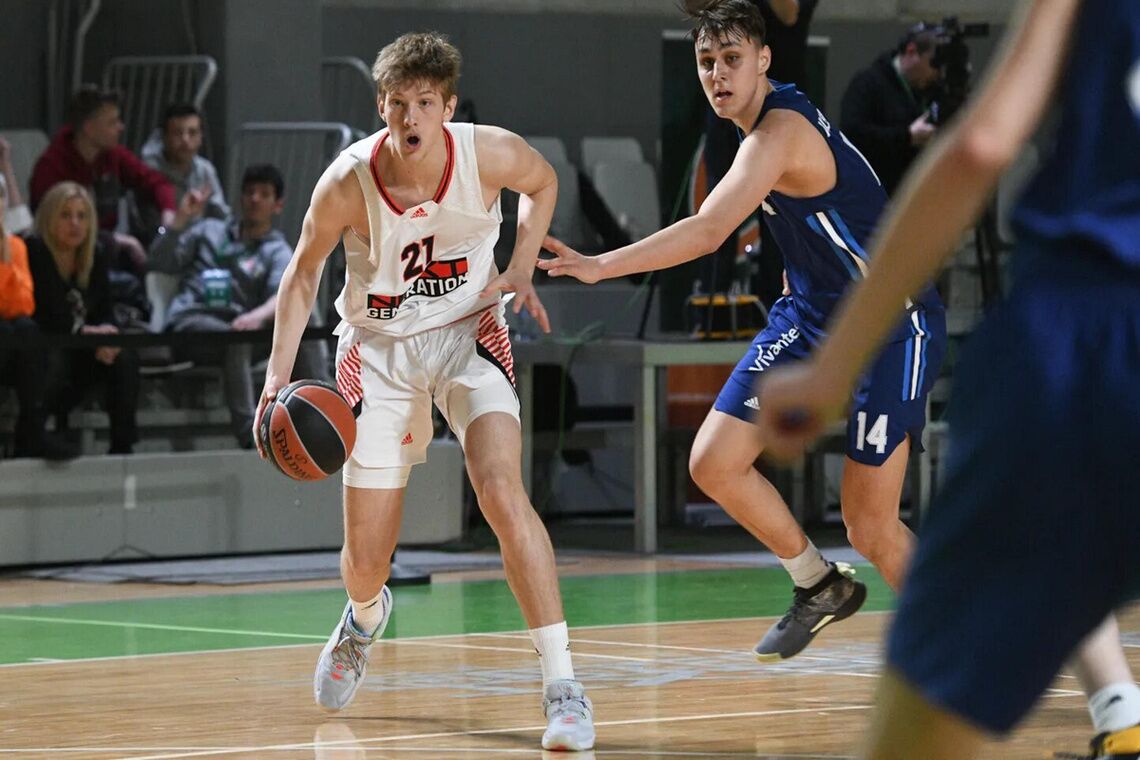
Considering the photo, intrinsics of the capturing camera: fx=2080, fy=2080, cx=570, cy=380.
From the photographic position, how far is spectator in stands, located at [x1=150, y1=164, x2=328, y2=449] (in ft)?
31.6

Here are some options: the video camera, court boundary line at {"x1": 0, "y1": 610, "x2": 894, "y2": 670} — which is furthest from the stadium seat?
court boundary line at {"x1": 0, "y1": 610, "x2": 894, "y2": 670}

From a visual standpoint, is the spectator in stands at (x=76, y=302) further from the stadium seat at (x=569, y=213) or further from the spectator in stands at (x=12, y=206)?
the stadium seat at (x=569, y=213)

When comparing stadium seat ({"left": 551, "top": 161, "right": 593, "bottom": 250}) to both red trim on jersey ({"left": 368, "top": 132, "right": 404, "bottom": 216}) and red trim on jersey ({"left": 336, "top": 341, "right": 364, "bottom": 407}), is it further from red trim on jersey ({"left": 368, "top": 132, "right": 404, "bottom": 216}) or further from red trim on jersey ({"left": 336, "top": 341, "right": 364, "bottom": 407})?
red trim on jersey ({"left": 368, "top": 132, "right": 404, "bottom": 216})

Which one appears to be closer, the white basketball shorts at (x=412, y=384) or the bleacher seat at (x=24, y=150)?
the white basketball shorts at (x=412, y=384)

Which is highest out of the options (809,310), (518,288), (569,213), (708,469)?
(518,288)

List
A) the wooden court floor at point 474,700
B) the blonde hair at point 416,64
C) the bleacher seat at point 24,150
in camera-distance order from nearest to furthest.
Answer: the wooden court floor at point 474,700, the blonde hair at point 416,64, the bleacher seat at point 24,150

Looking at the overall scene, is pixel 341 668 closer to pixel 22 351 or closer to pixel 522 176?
pixel 522 176

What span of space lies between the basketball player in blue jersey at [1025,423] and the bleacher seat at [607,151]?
35.5 ft

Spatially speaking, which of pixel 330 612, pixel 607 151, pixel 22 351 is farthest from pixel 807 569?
pixel 607 151

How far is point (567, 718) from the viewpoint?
4.42 meters

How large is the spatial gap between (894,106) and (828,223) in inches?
214

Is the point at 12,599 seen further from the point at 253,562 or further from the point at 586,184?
the point at 586,184

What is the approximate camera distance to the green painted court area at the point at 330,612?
6782mm

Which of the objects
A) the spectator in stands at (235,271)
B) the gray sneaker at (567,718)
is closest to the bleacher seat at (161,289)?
the spectator in stands at (235,271)
